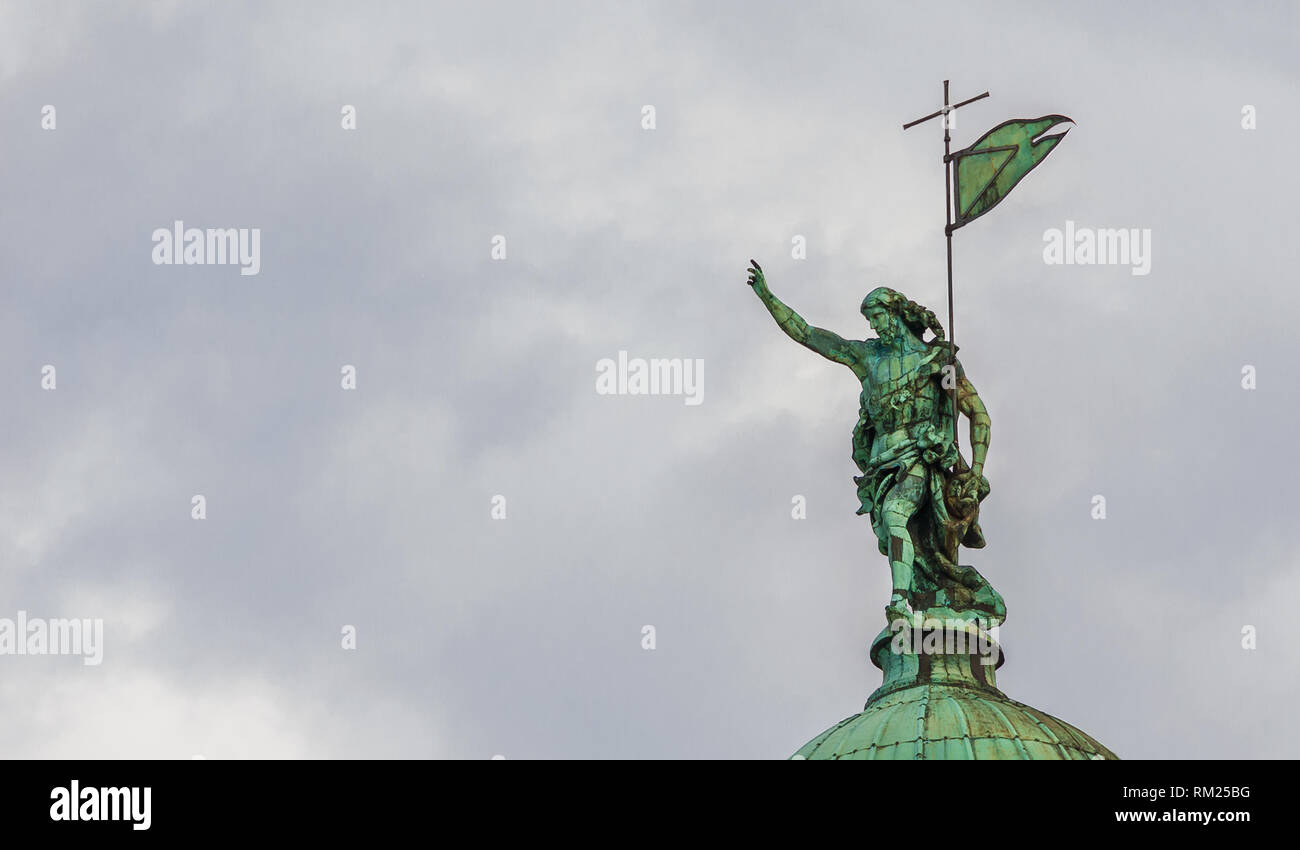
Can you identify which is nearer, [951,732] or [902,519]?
[951,732]

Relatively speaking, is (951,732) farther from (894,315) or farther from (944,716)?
(894,315)

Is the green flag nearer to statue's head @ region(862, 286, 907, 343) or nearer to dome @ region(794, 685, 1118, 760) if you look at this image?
statue's head @ region(862, 286, 907, 343)

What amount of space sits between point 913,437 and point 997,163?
5.85m

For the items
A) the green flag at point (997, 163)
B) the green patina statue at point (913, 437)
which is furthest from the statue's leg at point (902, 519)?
the green flag at point (997, 163)

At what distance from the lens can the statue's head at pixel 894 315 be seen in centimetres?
9350

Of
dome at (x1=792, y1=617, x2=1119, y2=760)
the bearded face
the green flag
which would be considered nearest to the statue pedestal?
dome at (x1=792, y1=617, x2=1119, y2=760)

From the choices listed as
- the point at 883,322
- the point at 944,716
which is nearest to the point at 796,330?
the point at 883,322

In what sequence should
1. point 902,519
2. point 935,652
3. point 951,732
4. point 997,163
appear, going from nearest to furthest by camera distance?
point 951,732
point 935,652
point 902,519
point 997,163

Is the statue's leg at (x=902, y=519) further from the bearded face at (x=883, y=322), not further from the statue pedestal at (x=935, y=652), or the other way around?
the bearded face at (x=883, y=322)

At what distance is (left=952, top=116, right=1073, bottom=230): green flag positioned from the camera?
94.3 metres

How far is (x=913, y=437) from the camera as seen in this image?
9331 cm
